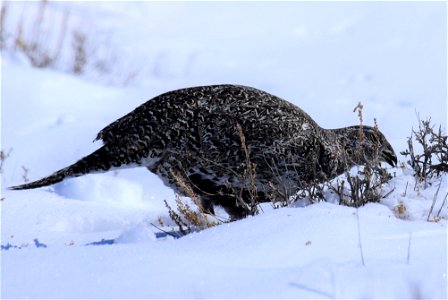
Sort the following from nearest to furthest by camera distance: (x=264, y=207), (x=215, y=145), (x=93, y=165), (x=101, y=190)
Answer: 1. (x=215, y=145)
2. (x=93, y=165)
3. (x=264, y=207)
4. (x=101, y=190)

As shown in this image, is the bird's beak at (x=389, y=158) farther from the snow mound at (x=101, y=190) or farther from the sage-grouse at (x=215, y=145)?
the snow mound at (x=101, y=190)

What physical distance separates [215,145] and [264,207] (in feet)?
2.00

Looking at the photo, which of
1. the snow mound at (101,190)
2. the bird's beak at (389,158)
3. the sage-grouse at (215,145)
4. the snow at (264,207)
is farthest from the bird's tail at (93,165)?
the bird's beak at (389,158)

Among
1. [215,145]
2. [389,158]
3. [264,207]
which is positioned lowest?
[264,207]

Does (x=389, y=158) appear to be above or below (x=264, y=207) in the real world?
above

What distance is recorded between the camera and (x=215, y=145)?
4391 millimetres

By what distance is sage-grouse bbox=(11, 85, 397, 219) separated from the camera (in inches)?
173

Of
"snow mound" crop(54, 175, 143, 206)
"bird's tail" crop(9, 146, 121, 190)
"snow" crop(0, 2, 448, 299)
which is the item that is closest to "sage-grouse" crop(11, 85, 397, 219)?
"bird's tail" crop(9, 146, 121, 190)

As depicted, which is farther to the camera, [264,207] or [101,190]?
[101,190]

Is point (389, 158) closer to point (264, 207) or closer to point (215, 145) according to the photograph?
point (264, 207)

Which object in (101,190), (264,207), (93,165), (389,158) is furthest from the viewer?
(101,190)

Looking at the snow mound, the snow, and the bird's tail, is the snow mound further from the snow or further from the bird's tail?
the bird's tail

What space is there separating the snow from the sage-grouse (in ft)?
1.21

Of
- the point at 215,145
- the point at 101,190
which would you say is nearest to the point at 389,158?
the point at 215,145
